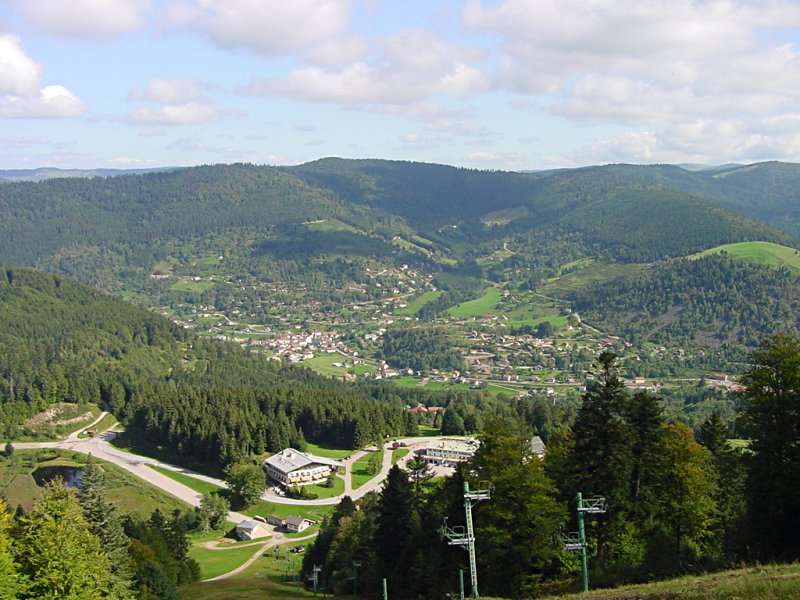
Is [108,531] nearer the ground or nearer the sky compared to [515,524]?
nearer the ground

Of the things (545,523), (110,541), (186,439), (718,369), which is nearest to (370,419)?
(186,439)

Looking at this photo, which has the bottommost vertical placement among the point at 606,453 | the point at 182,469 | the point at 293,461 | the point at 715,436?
the point at 182,469

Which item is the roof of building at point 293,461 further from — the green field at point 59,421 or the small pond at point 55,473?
the green field at point 59,421

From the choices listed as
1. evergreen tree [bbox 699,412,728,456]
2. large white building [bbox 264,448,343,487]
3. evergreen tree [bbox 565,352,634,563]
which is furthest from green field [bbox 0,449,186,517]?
evergreen tree [bbox 565,352,634,563]

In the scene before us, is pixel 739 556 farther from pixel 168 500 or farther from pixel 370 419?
pixel 370 419

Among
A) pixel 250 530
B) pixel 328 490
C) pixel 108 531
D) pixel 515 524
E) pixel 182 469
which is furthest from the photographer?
pixel 182 469

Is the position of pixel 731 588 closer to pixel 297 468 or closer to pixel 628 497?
pixel 628 497

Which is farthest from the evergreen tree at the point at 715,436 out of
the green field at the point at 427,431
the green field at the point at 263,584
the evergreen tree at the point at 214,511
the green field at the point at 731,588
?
the green field at the point at 427,431

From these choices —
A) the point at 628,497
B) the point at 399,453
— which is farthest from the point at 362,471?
the point at 628,497
